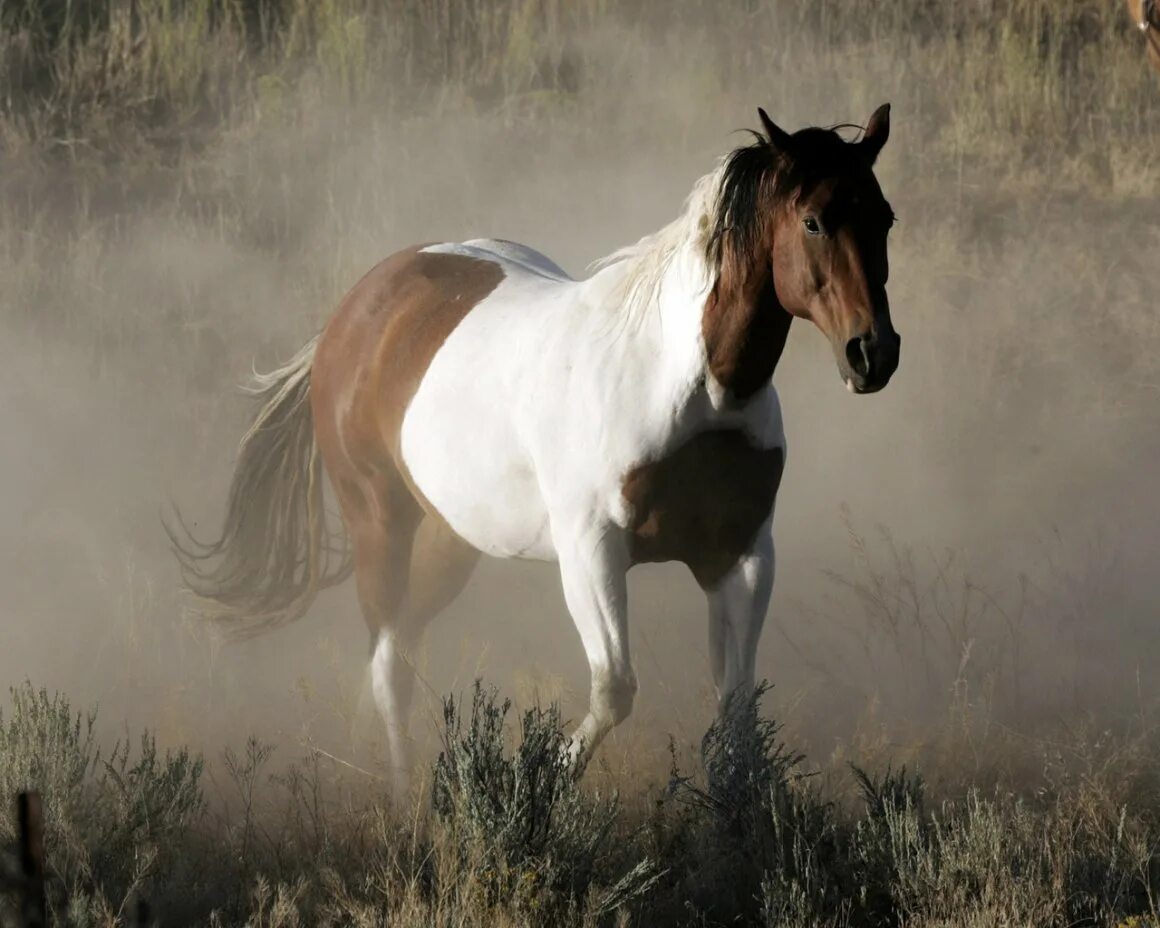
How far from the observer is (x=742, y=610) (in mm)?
4578

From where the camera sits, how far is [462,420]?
5.12 meters

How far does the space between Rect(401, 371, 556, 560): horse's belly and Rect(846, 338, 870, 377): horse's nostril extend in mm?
1285

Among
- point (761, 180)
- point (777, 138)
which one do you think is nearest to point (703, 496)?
point (761, 180)

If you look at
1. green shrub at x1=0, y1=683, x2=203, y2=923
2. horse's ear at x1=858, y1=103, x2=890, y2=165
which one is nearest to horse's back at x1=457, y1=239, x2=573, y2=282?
horse's ear at x1=858, y1=103, x2=890, y2=165

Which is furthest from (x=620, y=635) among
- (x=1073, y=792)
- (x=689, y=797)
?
(x=1073, y=792)

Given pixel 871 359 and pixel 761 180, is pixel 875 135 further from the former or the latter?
pixel 871 359

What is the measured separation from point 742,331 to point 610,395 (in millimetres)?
428

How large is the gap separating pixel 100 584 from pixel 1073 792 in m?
4.69

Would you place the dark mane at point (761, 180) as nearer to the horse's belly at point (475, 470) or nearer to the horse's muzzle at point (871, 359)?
the horse's muzzle at point (871, 359)

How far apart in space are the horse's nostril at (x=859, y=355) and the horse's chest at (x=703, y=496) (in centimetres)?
58

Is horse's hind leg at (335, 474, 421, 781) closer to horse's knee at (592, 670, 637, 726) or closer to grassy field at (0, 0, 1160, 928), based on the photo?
grassy field at (0, 0, 1160, 928)

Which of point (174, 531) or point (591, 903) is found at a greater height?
point (591, 903)

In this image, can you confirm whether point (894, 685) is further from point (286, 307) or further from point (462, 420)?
point (286, 307)

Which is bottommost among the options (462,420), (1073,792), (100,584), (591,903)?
(100,584)
